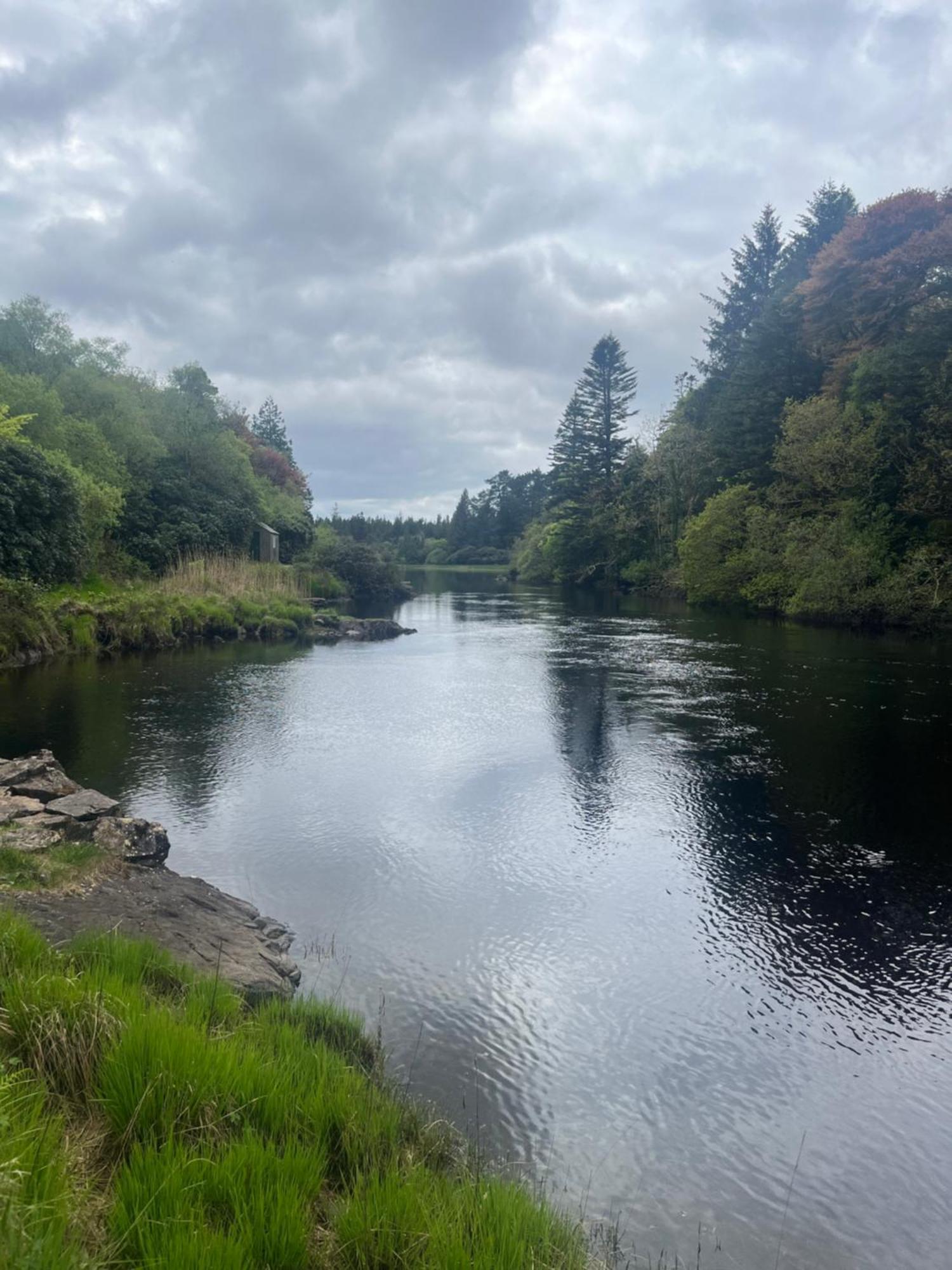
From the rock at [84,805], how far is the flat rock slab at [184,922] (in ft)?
3.61

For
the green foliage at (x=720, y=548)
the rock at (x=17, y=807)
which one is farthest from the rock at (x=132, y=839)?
the green foliage at (x=720, y=548)

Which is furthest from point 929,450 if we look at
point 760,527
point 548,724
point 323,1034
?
point 323,1034

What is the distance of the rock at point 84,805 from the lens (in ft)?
25.5

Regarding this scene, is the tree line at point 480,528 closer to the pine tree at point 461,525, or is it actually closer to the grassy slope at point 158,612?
the pine tree at point 461,525

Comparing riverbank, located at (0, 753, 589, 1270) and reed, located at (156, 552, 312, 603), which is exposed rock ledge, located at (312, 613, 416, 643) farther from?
riverbank, located at (0, 753, 589, 1270)

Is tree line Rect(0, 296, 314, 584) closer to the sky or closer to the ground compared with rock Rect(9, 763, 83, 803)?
closer to the sky

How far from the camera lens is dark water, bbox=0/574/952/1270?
444 centimetres

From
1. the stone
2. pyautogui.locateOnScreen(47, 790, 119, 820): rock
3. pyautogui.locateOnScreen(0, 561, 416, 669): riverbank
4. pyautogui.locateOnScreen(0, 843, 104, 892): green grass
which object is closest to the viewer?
pyautogui.locateOnScreen(0, 843, 104, 892): green grass

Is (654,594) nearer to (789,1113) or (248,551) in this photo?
(248,551)

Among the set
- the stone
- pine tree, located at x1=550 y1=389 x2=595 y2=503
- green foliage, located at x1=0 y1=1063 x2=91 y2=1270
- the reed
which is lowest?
the stone

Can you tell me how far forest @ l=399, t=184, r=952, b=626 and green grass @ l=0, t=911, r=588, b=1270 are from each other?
98.1 ft

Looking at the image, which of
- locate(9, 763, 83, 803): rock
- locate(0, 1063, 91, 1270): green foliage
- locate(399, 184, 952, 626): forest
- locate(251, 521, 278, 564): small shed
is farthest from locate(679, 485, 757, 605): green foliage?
locate(0, 1063, 91, 1270): green foliage

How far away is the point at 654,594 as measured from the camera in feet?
169

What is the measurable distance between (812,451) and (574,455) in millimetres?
36266
